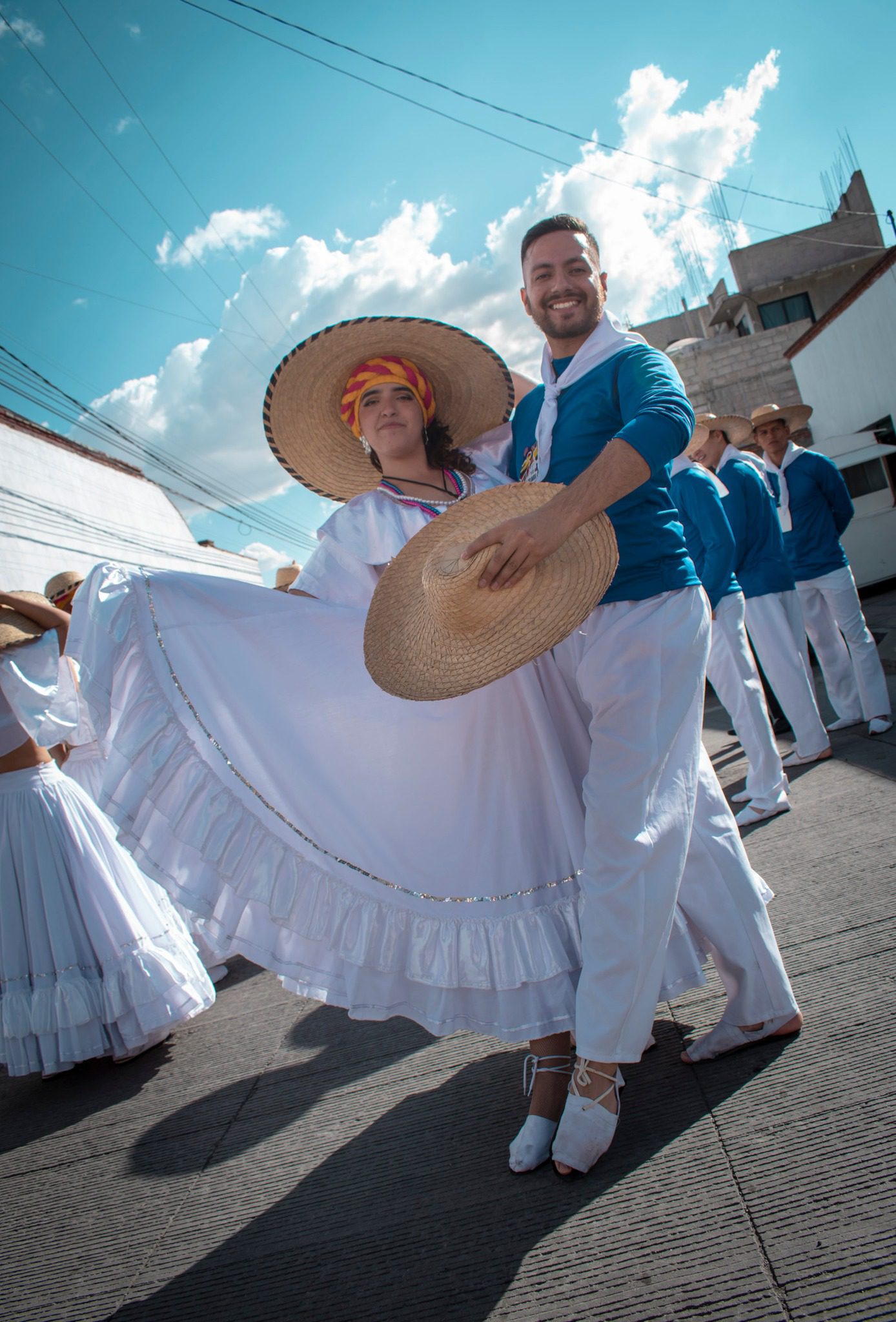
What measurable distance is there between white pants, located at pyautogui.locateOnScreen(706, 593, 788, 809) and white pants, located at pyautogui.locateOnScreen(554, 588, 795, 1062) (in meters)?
1.99

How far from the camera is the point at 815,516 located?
5.91 metres

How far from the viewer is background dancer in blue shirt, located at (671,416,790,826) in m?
4.10

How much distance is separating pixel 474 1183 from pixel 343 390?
2.24m

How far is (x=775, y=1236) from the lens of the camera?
1521 millimetres

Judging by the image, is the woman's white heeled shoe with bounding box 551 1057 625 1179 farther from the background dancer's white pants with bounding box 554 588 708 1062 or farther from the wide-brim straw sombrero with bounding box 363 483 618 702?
the wide-brim straw sombrero with bounding box 363 483 618 702

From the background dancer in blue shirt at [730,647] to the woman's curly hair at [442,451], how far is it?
176 centimetres

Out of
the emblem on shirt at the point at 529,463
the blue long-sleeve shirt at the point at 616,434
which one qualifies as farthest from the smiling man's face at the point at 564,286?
the emblem on shirt at the point at 529,463

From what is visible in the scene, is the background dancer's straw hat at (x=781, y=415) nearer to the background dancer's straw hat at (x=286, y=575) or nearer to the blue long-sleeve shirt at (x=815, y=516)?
the blue long-sleeve shirt at (x=815, y=516)

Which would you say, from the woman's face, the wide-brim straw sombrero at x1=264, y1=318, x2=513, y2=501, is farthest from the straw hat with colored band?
the woman's face

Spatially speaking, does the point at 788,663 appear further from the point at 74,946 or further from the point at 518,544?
the point at 74,946

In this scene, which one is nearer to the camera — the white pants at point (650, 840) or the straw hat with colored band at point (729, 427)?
the white pants at point (650, 840)

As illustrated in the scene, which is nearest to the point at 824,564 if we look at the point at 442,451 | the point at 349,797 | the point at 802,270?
the point at 442,451

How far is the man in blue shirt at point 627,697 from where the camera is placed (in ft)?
6.16

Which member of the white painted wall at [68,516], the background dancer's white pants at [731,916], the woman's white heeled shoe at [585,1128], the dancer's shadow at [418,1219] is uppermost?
the white painted wall at [68,516]
